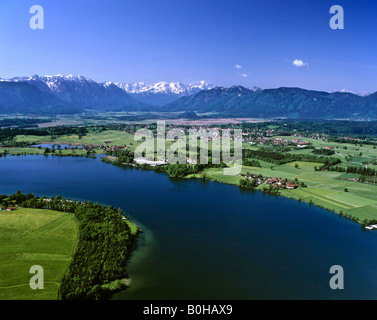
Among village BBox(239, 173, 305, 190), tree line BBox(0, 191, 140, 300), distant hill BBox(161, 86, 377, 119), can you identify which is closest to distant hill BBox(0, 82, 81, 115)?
distant hill BBox(161, 86, 377, 119)

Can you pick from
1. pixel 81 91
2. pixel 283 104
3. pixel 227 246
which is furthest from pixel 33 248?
pixel 81 91

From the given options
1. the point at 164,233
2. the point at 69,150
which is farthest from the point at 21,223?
the point at 69,150

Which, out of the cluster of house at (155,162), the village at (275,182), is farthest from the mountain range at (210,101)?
the village at (275,182)

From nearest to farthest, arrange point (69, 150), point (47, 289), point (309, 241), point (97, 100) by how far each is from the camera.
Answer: point (47, 289) < point (309, 241) < point (69, 150) < point (97, 100)

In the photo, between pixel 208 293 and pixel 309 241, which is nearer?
pixel 208 293
